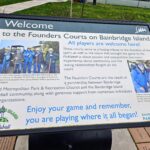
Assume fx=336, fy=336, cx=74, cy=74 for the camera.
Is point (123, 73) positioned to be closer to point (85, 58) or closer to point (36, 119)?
point (85, 58)

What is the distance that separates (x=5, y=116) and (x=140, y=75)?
109 centimetres

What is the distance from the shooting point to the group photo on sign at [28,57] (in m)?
2.38

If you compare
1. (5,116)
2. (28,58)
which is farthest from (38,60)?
(5,116)

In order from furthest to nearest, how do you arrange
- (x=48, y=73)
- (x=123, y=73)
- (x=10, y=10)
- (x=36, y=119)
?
(x=10, y=10) < (x=123, y=73) < (x=48, y=73) < (x=36, y=119)

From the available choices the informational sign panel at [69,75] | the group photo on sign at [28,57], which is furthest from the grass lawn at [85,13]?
the group photo on sign at [28,57]

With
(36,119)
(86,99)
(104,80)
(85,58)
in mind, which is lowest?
(36,119)

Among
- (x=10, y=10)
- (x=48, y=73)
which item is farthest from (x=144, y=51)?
(x=10, y=10)

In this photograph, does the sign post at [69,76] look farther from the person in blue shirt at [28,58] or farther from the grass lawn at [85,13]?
the grass lawn at [85,13]

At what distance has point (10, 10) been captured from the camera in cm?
1316

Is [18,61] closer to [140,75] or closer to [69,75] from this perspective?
[69,75]

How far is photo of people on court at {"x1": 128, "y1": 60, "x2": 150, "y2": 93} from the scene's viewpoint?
8.51ft

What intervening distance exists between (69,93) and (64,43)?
406 millimetres

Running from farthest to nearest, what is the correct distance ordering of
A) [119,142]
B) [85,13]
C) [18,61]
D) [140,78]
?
[85,13] < [119,142] < [140,78] < [18,61]

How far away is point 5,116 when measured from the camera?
7.31ft
